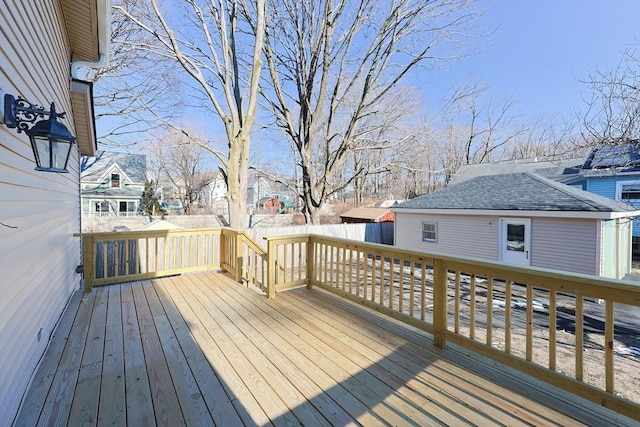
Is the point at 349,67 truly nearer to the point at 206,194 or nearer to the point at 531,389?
the point at 531,389

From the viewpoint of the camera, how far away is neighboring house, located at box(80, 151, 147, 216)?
69.6ft

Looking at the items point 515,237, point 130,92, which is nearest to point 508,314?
point 515,237

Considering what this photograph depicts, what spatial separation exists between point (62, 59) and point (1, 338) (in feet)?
12.2

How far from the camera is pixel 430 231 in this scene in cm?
1155

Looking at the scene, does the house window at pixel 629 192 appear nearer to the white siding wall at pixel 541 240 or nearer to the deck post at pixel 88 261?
the white siding wall at pixel 541 240

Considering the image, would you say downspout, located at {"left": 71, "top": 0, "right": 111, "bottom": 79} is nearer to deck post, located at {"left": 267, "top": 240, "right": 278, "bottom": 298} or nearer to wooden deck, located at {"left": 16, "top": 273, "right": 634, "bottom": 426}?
deck post, located at {"left": 267, "top": 240, "right": 278, "bottom": 298}

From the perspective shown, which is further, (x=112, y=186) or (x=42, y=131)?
(x=112, y=186)

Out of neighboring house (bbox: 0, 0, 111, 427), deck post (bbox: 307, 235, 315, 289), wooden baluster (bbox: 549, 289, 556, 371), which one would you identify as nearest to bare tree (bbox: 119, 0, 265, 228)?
neighboring house (bbox: 0, 0, 111, 427)

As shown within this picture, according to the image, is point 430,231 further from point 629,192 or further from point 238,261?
point 238,261

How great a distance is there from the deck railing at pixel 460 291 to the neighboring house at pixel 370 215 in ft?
30.1

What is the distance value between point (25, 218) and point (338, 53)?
11.0 metres

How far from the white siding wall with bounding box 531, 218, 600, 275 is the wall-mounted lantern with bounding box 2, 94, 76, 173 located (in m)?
10.5

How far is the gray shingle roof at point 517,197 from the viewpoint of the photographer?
822 cm

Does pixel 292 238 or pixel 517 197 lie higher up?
pixel 517 197
